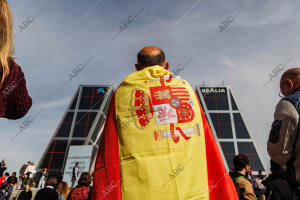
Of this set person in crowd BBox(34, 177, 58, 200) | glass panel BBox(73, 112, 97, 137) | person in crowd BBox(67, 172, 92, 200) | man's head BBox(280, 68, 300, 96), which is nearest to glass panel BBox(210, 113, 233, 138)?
glass panel BBox(73, 112, 97, 137)

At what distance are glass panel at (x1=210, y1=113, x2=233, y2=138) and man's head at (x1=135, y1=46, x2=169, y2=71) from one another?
4045 cm

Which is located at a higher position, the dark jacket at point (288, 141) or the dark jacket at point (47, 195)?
the dark jacket at point (288, 141)

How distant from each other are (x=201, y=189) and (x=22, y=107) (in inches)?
49.1

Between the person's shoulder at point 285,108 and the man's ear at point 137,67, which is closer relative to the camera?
the person's shoulder at point 285,108

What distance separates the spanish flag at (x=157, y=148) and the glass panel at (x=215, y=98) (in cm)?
4373

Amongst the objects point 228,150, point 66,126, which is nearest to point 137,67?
point 66,126

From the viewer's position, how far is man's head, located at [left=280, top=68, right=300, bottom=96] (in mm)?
1953

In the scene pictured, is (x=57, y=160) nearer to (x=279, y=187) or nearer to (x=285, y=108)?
(x=279, y=187)

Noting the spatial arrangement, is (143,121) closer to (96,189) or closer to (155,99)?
(155,99)

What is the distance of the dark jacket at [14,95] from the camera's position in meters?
1.12

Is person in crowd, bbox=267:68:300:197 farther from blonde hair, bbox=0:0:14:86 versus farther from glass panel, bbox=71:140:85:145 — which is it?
glass panel, bbox=71:140:85:145

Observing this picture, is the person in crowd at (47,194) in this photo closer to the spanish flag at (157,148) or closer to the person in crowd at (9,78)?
the spanish flag at (157,148)

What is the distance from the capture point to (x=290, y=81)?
77.7 inches

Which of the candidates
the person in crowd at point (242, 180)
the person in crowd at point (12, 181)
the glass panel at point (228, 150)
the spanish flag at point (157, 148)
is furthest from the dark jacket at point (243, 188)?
the glass panel at point (228, 150)
